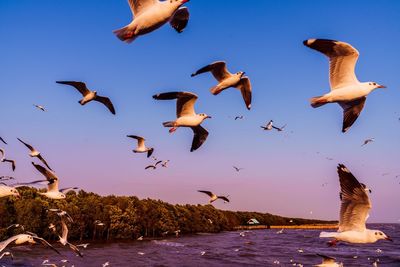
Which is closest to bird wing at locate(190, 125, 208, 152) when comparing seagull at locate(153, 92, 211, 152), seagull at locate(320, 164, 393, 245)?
seagull at locate(153, 92, 211, 152)

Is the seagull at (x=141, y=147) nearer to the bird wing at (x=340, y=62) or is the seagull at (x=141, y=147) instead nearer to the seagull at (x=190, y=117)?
the seagull at (x=190, y=117)

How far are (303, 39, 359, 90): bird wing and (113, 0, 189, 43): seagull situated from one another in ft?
12.9

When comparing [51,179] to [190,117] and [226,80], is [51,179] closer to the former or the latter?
[190,117]

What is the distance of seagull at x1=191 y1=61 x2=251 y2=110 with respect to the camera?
13164 mm

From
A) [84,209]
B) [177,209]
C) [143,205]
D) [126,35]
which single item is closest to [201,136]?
[126,35]

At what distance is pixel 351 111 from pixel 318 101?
5.14ft

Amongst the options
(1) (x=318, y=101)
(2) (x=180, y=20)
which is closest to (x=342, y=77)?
(1) (x=318, y=101)

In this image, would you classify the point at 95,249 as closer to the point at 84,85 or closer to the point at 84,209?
the point at 84,209

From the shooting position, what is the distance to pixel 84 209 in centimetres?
9194

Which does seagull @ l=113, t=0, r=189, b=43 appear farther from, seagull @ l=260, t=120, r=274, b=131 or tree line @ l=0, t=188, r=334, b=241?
tree line @ l=0, t=188, r=334, b=241

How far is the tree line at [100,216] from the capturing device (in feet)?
260

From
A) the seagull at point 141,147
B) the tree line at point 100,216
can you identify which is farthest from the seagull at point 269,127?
the tree line at point 100,216

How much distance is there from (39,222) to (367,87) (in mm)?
76774

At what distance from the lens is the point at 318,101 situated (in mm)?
11070
